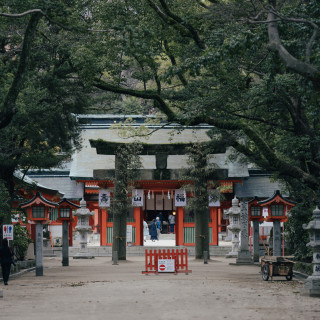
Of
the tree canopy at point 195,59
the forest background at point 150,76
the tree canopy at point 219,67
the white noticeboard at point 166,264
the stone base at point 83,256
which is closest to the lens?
the tree canopy at point 195,59

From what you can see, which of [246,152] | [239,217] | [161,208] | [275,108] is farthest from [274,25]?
[161,208]

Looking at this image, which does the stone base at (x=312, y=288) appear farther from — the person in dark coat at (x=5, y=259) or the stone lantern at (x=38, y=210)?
the stone lantern at (x=38, y=210)

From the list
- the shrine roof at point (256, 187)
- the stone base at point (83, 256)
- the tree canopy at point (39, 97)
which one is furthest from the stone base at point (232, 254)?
the tree canopy at point (39, 97)

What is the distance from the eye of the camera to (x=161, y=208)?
54.1 m

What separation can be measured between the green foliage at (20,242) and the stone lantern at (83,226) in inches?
237

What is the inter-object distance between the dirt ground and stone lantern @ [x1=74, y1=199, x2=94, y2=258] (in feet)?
34.3

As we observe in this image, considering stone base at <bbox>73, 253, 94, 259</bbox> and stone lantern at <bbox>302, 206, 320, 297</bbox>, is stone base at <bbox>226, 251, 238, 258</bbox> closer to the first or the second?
stone base at <bbox>73, 253, 94, 259</bbox>

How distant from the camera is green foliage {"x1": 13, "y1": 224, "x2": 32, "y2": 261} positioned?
2719 centimetres

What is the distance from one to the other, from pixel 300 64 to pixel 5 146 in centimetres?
1317

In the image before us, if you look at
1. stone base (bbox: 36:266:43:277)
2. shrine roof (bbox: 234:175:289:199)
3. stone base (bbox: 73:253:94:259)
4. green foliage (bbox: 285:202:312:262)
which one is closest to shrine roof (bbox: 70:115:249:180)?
shrine roof (bbox: 234:175:289:199)

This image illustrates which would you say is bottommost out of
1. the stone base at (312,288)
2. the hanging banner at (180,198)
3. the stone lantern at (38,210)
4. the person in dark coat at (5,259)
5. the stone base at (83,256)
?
the stone base at (83,256)

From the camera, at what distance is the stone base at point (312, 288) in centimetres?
1627

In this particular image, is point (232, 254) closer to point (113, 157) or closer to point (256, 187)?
point (256, 187)

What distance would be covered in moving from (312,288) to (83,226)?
20.0m
